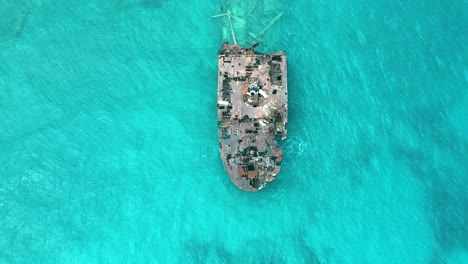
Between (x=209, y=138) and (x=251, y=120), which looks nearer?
(x=251, y=120)

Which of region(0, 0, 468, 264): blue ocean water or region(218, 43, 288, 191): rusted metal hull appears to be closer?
region(218, 43, 288, 191): rusted metal hull

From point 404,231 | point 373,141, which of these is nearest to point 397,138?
point 373,141

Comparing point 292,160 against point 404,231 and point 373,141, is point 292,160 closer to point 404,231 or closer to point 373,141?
point 373,141

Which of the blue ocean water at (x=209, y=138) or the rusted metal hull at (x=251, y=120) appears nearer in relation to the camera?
the rusted metal hull at (x=251, y=120)

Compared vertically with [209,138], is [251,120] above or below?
above
